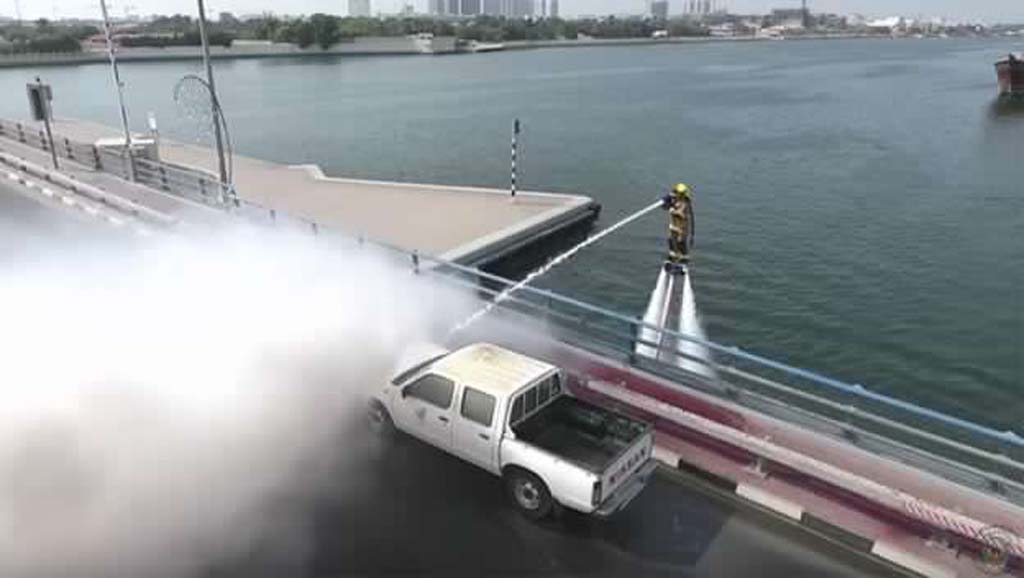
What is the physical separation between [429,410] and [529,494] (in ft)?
5.46

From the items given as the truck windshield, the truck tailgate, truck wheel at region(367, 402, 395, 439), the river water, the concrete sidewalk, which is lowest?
the river water

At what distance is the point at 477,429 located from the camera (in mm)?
8844

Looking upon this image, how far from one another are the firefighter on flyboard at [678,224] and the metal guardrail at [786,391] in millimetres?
1471

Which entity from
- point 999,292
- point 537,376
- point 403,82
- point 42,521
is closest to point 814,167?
point 999,292

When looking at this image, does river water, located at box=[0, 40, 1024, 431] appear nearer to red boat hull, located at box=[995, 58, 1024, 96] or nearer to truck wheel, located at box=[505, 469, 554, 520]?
red boat hull, located at box=[995, 58, 1024, 96]

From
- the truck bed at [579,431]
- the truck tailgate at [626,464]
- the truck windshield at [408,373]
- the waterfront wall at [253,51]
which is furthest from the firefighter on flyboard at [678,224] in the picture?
the waterfront wall at [253,51]

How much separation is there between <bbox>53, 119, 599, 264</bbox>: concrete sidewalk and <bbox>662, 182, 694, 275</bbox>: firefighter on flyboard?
8016 millimetres

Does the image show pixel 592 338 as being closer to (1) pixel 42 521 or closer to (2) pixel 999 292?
(1) pixel 42 521

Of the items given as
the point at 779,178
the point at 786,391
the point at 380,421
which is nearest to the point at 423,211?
the point at 380,421

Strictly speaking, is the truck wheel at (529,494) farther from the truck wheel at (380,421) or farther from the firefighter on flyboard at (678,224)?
the firefighter on flyboard at (678,224)

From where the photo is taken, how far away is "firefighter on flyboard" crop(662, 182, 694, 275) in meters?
13.2

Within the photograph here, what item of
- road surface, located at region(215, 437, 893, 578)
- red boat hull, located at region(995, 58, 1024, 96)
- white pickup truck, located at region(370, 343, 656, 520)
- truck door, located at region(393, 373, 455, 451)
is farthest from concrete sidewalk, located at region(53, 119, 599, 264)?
red boat hull, located at region(995, 58, 1024, 96)

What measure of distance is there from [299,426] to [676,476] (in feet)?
16.5

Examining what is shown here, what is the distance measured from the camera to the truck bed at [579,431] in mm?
8641
